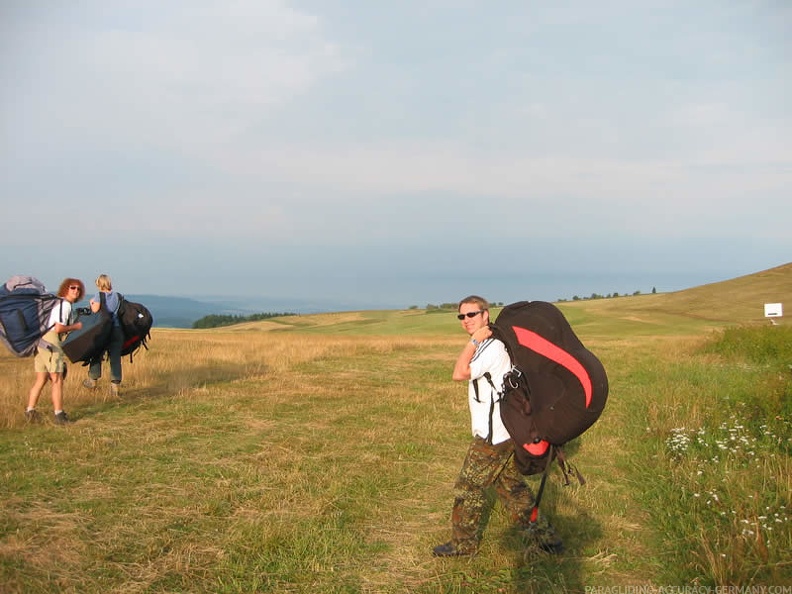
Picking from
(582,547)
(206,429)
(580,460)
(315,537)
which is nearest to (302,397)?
(206,429)

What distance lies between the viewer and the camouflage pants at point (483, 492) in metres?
4.68

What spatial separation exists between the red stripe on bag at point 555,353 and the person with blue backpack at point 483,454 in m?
0.24

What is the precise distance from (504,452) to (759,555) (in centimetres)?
211

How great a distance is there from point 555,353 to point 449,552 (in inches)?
75.8

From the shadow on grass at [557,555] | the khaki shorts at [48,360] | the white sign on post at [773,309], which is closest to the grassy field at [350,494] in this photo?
the shadow on grass at [557,555]

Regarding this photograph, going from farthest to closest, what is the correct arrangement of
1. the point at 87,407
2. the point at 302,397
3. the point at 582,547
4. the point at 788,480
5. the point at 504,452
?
the point at 302,397, the point at 87,407, the point at 788,480, the point at 582,547, the point at 504,452

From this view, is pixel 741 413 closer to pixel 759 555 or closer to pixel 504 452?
pixel 759 555

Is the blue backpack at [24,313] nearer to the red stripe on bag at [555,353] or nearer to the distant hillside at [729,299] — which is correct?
the red stripe on bag at [555,353]

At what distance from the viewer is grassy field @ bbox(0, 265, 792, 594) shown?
4.56 m

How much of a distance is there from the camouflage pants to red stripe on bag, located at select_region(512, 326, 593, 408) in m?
0.78

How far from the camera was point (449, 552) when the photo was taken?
4863 millimetres

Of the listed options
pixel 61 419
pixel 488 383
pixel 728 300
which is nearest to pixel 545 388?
pixel 488 383

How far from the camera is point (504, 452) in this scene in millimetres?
4656

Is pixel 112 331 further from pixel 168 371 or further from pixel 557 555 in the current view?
pixel 557 555
